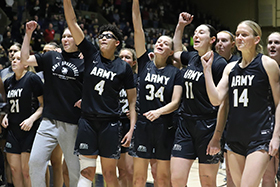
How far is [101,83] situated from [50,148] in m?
1.00

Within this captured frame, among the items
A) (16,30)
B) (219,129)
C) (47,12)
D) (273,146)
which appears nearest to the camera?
(273,146)

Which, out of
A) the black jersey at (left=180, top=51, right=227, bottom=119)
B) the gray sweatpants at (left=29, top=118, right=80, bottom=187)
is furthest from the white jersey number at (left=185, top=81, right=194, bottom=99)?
the gray sweatpants at (left=29, top=118, right=80, bottom=187)

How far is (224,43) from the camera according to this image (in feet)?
16.0

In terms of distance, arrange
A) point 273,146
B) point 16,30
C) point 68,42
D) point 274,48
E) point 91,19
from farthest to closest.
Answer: point 91,19
point 16,30
point 68,42
point 274,48
point 273,146

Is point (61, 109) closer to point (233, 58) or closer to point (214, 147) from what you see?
point (214, 147)

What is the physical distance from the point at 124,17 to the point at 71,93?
12.6 m

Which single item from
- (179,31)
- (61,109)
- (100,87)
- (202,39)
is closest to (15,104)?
(61,109)

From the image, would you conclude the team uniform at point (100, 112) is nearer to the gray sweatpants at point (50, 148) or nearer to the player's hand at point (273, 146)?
the gray sweatpants at point (50, 148)

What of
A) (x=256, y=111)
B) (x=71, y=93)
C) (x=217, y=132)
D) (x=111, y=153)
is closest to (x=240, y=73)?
(x=256, y=111)

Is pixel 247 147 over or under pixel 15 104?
under

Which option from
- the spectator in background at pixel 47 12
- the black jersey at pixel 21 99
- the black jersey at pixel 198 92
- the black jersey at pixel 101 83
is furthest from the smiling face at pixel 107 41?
the spectator in background at pixel 47 12

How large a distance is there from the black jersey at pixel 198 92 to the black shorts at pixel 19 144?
6.87 ft

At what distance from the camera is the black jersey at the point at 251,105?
135 inches

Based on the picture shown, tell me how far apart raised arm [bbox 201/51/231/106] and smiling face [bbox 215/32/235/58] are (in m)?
1.14
